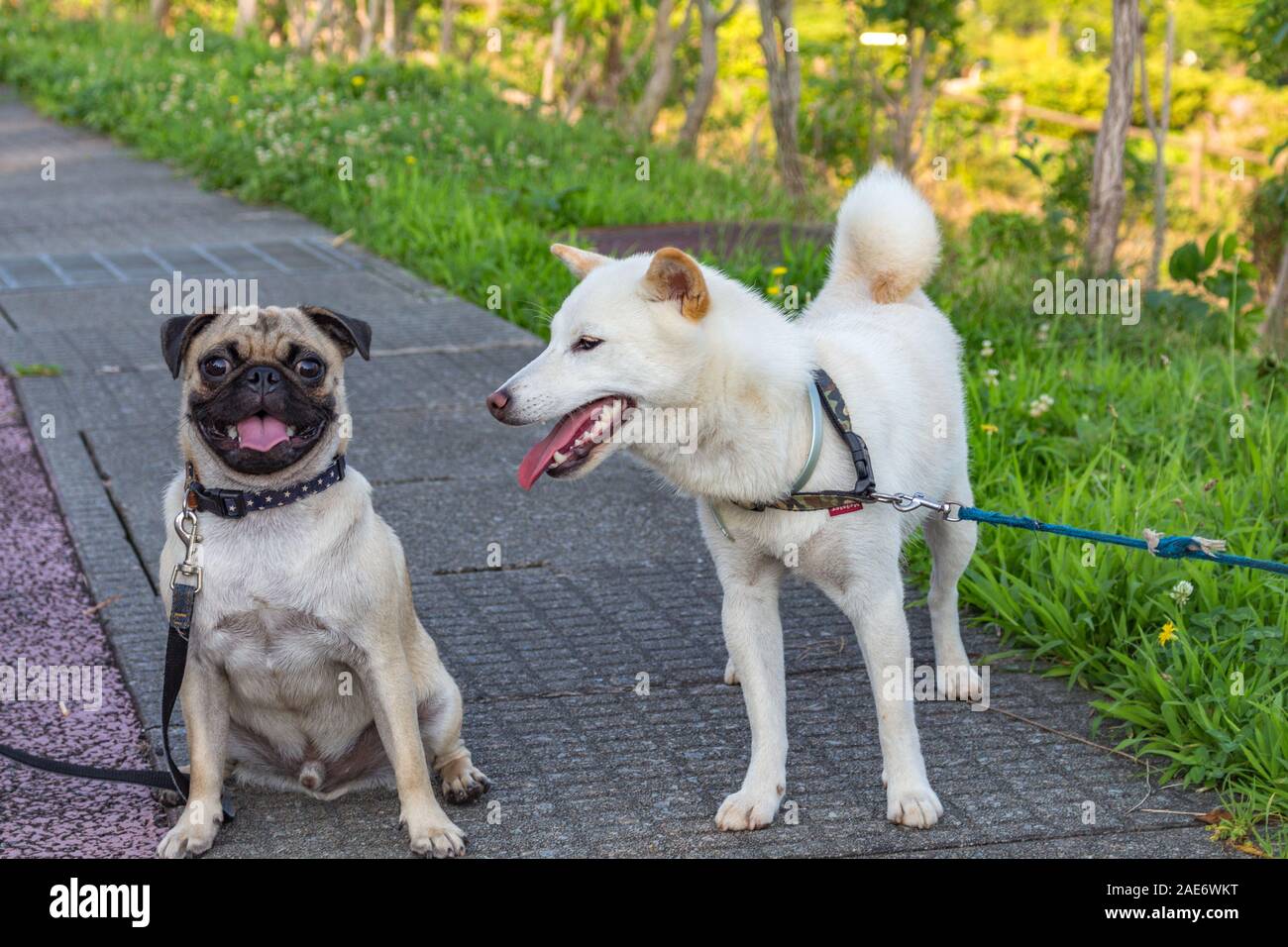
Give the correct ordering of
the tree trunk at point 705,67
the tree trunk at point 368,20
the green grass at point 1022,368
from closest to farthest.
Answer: the green grass at point 1022,368
the tree trunk at point 705,67
the tree trunk at point 368,20

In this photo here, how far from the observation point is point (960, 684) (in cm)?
418

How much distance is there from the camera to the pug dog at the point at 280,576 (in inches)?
128

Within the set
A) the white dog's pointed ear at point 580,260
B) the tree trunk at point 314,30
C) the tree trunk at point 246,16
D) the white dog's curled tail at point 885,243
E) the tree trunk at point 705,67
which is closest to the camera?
the white dog's pointed ear at point 580,260

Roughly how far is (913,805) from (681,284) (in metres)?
1.32

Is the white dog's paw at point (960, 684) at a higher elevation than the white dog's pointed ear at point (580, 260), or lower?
lower

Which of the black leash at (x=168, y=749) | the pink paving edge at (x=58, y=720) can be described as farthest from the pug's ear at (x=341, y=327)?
the pink paving edge at (x=58, y=720)

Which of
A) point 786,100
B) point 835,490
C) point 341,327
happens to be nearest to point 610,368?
point 835,490

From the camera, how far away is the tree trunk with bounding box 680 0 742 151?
11555 millimetres

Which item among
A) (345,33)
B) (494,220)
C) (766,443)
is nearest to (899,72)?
(494,220)

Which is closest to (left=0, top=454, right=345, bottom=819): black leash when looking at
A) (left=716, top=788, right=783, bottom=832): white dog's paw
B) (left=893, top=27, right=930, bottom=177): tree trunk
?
(left=716, top=788, right=783, bottom=832): white dog's paw

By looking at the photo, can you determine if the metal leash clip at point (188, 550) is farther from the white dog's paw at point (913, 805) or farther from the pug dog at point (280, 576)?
the white dog's paw at point (913, 805)

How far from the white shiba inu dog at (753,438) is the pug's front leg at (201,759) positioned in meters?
0.87

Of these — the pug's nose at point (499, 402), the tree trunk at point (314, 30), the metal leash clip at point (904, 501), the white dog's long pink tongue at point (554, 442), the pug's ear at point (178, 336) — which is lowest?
the metal leash clip at point (904, 501)

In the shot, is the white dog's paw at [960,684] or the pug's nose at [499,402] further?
the white dog's paw at [960,684]
